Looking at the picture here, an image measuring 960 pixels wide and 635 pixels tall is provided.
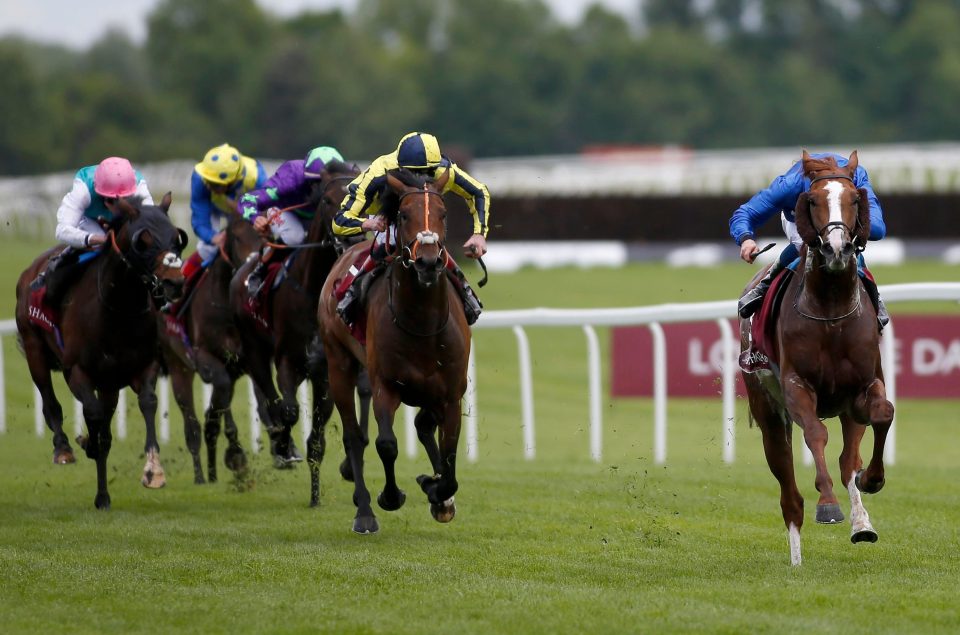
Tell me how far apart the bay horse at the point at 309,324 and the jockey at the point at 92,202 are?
2.78 feet

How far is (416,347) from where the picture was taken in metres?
7.13

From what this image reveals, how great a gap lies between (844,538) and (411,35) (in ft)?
272

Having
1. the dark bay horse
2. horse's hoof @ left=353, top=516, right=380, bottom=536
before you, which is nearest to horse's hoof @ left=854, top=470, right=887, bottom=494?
horse's hoof @ left=353, top=516, right=380, bottom=536

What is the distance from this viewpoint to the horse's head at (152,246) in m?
8.13

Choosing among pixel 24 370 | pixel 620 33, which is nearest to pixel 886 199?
pixel 24 370

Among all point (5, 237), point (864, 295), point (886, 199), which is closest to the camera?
point (864, 295)

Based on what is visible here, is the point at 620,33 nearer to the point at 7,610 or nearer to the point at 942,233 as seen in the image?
the point at 942,233

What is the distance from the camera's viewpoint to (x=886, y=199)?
77.0 feet

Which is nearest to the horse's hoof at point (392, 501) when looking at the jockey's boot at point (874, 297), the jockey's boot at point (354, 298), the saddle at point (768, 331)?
the jockey's boot at point (354, 298)

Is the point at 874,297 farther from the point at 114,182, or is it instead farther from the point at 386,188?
the point at 114,182

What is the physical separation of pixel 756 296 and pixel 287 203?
3.21 meters

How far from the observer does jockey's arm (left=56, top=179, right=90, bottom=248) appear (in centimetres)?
854

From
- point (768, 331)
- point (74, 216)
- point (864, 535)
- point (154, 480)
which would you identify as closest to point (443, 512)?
point (768, 331)

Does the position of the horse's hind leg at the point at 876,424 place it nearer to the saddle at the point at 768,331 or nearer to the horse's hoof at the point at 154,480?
the saddle at the point at 768,331
